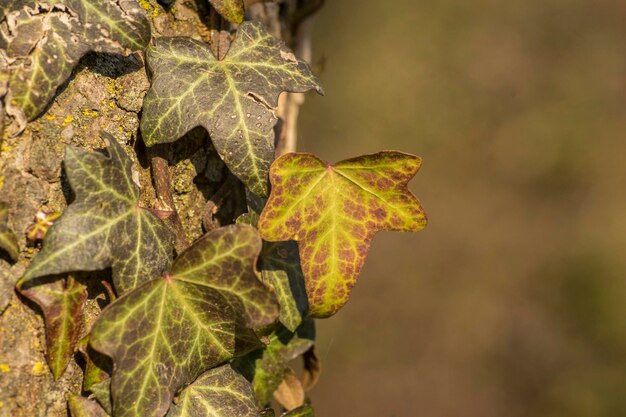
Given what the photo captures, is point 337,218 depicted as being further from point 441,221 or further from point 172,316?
point 441,221

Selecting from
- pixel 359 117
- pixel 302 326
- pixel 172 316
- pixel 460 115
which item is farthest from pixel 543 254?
pixel 172 316

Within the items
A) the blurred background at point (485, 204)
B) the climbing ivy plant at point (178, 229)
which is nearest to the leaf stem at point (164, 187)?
the climbing ivy plant at point (178, 229)

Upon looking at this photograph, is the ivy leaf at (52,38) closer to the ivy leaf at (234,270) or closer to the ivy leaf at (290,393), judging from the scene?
the ivy leaf at (234,270)

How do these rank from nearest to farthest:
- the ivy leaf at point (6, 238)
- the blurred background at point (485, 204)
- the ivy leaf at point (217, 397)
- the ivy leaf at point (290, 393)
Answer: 1. the ivy leaf at point (6, 238)
2. the ivy leaf at point (217, 397)
3. the ivy leaf at point (290, 393)
4. the blurred background at point (485, 204)

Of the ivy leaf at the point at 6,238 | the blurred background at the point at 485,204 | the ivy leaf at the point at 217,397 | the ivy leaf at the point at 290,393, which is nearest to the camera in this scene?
the ivy leaf at the point at 6,238

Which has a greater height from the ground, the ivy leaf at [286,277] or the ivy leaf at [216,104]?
the ivy leaf at [216,104]

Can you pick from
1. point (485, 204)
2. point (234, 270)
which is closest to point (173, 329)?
point (234, 270)

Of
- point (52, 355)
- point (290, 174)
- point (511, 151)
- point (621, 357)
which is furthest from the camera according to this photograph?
point (511, 151)
